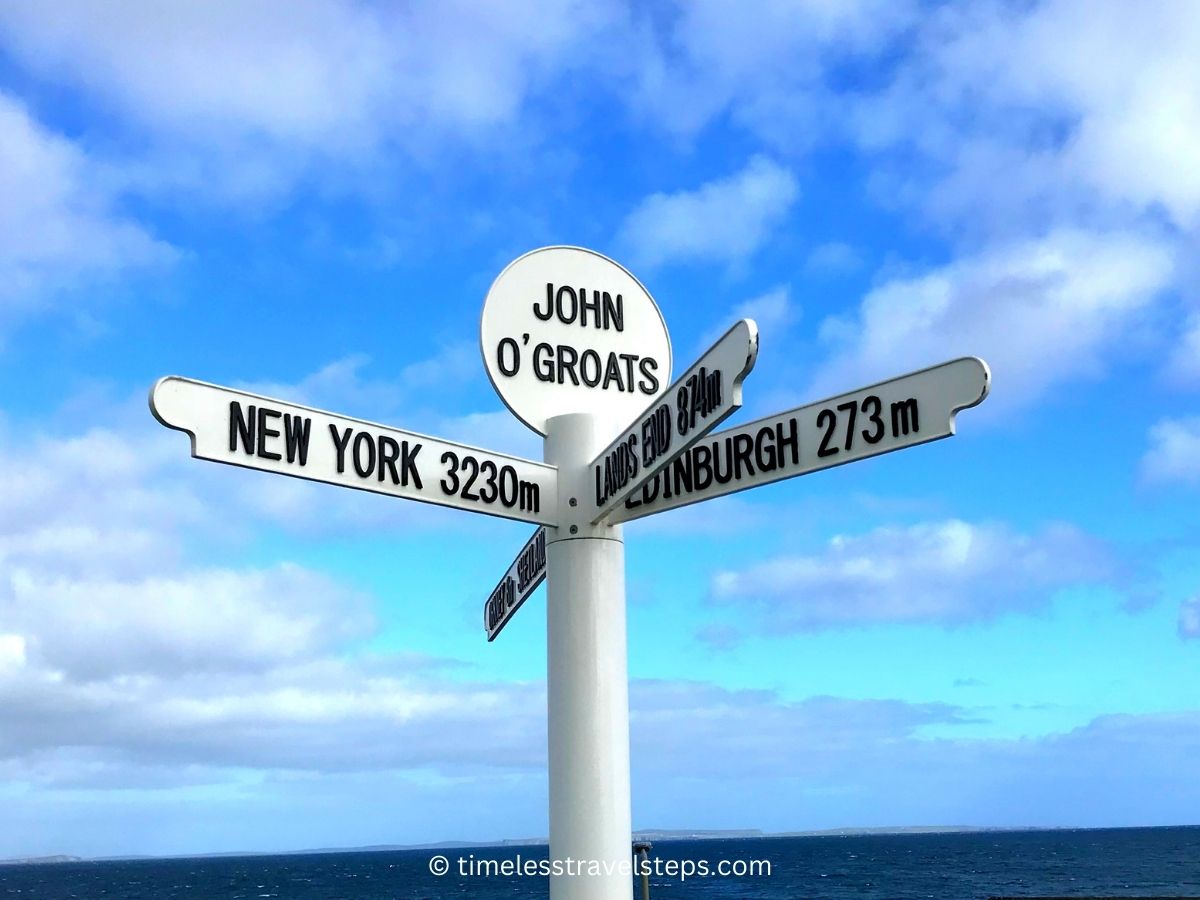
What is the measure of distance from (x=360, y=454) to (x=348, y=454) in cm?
5

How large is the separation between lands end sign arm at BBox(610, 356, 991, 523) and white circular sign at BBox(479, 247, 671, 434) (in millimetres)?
570

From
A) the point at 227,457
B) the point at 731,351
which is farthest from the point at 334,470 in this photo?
the point at 731,351

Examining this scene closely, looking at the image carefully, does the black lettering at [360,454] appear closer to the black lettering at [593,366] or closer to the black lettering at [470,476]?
the black lettering at [470,476]

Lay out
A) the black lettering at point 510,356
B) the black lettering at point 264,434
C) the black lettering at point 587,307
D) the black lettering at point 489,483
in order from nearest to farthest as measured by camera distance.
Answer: the black lettering at point 264,434, the black lettering at point 489,483, the black lettering at point 510,356, the black lettering at point 587,307

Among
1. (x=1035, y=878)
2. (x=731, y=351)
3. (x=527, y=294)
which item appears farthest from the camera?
(x=1035, y=878)

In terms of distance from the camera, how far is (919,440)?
404cm

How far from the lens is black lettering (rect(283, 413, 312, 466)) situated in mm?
4223

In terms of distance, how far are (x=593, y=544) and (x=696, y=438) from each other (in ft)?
3.82

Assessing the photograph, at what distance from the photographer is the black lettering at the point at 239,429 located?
4.08m

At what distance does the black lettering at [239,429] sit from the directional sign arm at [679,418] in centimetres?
136

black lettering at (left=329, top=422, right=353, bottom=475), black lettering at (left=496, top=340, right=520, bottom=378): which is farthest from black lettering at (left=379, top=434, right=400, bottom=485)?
black lettering at (left=496, top=340, right=520, bottom=378)

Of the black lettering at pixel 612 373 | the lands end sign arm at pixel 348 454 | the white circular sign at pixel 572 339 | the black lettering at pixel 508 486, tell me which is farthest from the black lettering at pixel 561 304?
the black lettering at pixel 508 486

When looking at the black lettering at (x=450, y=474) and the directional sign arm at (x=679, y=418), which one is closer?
the directional sign arm at (x=679, y=418)

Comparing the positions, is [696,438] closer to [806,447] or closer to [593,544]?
[806,447]
